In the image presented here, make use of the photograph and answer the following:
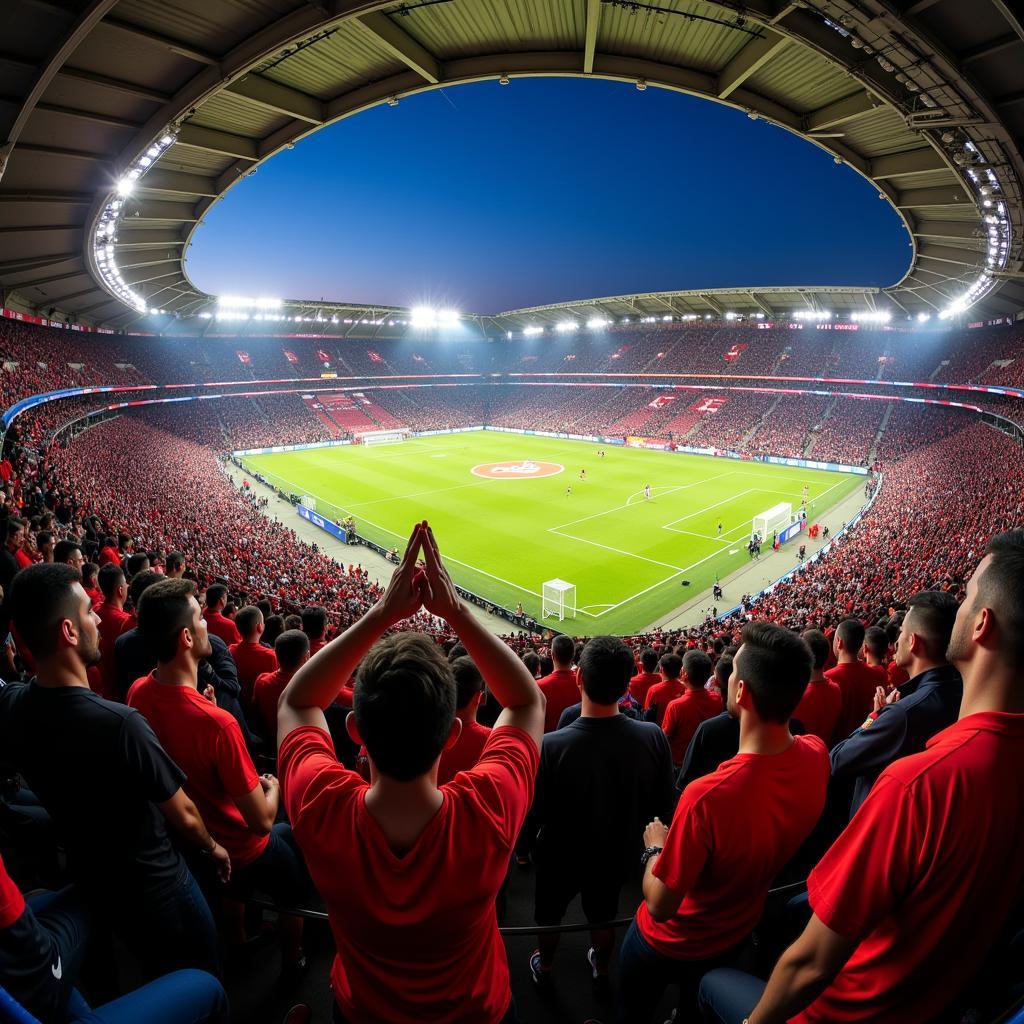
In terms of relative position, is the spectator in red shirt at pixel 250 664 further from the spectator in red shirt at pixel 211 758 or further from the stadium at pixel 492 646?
the spectator in red shirt at pixel 211 758

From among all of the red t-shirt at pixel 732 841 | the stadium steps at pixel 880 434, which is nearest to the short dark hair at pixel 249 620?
the red t-shirt at pixel 732 841

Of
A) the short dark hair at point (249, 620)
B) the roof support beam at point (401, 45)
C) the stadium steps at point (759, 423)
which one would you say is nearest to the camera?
the short dark hair at point (249, 620)

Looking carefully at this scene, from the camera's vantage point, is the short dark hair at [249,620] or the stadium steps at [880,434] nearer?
the short dark hair at [249,620]

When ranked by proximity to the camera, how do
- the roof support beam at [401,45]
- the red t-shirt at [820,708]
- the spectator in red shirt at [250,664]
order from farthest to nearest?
the roof support beam at [401,45] → the spectator in red shirt at [250,664] → the red t-shirt at [820,708]

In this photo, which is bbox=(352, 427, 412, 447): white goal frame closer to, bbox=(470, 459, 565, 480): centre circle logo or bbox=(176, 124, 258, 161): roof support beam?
bbox=(470, 459, 565, 480): centre circle logo

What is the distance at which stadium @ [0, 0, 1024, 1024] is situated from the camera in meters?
1.93

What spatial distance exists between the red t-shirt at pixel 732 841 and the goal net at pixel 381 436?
65.6 m

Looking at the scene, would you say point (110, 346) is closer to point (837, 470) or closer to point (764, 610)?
point (764, 610)

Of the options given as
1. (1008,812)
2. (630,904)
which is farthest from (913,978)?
(630,904)

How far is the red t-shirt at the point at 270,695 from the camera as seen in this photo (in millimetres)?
5582

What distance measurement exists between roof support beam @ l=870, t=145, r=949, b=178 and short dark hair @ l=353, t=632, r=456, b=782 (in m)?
26.9

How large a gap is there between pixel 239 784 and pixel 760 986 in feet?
9.23

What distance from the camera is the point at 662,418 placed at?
6794 centimetres

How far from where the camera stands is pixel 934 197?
80.0ft
